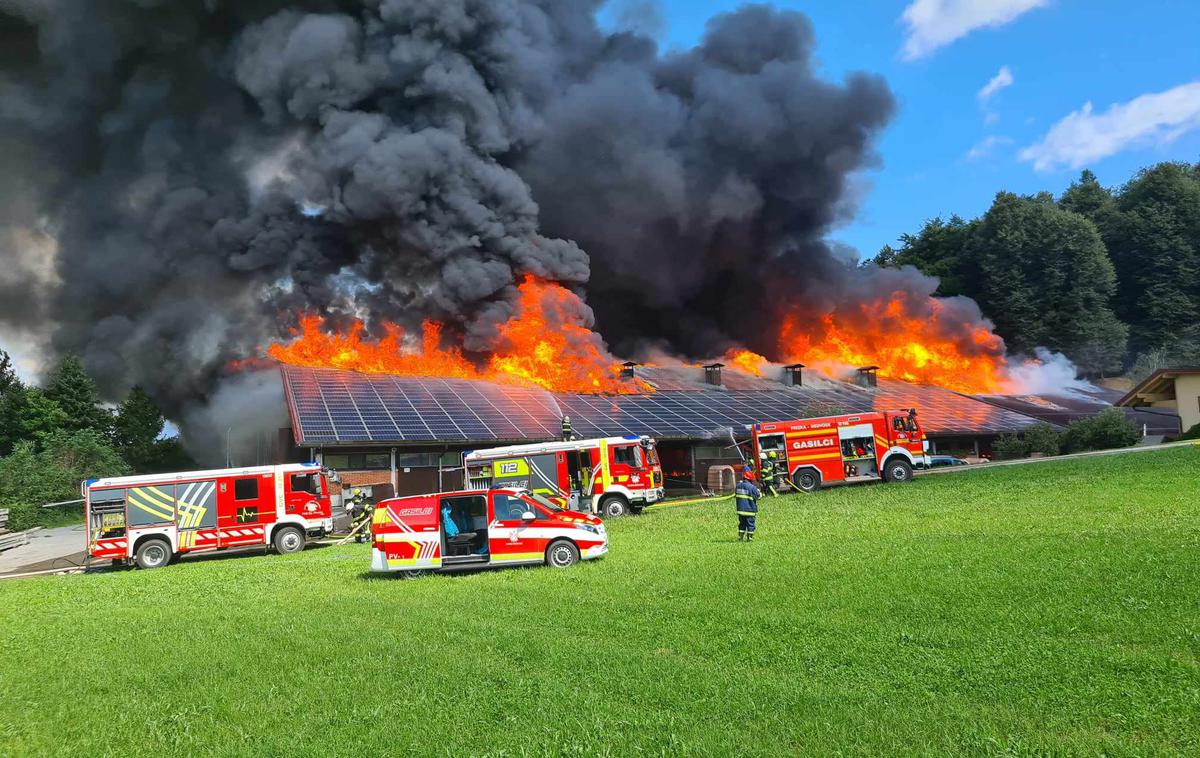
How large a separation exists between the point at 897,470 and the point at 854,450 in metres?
1.52

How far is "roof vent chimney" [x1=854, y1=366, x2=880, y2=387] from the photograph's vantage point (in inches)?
1777

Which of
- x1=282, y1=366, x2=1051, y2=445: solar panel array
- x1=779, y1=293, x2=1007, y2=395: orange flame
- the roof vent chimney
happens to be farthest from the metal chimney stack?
x1=779, y1=293, x2=1007, y2=395: orange flame

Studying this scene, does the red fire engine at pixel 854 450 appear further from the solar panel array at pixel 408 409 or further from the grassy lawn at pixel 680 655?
the grassy lawn at pixel 680 655

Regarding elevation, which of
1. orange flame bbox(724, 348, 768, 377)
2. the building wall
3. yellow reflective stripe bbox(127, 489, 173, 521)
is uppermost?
orange flame bbox(724, 348, 768, 377)

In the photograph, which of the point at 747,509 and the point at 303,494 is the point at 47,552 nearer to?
the point at 303,494

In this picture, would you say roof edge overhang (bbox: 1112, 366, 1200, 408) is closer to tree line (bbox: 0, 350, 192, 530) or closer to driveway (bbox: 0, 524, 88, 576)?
driveway (bbox: 0, 524, 88, 576)

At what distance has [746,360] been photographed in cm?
4628

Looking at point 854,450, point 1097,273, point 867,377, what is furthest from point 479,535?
point 1097,273

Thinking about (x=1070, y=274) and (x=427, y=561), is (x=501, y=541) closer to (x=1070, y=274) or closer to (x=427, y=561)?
(x=427, y=561)

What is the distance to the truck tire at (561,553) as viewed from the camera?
43.9 feet

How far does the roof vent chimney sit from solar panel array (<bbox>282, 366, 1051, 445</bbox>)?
13.8 feet

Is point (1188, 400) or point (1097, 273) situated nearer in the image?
point (1188, 400)

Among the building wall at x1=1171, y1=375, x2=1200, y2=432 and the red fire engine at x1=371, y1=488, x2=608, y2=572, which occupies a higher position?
the building wall at x1=1171, y1=375, x2=1200, y2=432

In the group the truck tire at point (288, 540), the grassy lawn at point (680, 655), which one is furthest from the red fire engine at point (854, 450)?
the truck tire at point (288, 540)
